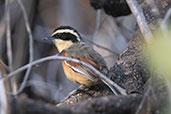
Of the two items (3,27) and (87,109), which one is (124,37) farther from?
(87,109)

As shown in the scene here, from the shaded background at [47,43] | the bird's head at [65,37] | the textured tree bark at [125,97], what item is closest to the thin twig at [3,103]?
the textured tree bark at [125,97]

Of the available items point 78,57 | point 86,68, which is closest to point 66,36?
point 78,57

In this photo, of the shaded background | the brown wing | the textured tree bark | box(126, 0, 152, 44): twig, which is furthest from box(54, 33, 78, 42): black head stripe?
box(126, 0, 152, 44): twig

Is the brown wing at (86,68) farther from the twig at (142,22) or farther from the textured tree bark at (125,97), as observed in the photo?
the twig at (142,22)

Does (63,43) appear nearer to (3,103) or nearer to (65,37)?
(65,37)

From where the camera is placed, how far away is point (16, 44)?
721 centimetres

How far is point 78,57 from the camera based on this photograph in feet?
16.7

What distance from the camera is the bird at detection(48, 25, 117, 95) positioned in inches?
189

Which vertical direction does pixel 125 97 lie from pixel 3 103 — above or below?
below

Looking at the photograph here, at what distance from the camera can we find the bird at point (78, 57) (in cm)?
480

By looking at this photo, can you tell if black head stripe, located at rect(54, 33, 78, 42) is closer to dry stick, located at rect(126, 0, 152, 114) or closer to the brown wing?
the brown wing

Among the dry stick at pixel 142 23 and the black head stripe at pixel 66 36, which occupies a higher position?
the dry stick at pixel 142 23

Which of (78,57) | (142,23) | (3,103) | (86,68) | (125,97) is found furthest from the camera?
(78,57)

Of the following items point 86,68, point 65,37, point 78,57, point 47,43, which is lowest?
point 47,43
